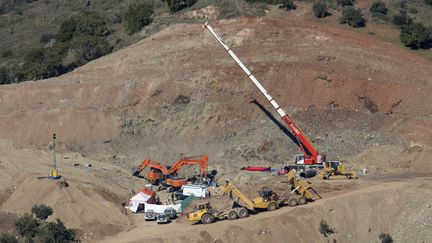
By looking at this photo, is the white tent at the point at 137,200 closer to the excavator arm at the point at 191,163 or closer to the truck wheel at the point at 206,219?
the excavator arm at the point at 191,163

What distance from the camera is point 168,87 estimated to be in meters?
75.6

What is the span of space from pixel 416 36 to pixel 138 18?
83.7 ft

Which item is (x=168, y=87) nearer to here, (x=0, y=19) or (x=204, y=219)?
(x=204, y=219)

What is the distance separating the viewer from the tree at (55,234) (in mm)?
54438

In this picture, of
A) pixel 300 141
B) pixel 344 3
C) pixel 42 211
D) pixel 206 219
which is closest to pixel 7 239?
pixel 42 211

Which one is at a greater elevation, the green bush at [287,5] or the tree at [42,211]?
the tree at [42,211]

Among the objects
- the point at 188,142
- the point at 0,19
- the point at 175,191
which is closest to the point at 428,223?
the point at 175,191

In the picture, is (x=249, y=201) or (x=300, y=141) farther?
(x=300, y=141)

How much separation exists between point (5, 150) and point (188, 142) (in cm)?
1254

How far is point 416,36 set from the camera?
84688 millimetres

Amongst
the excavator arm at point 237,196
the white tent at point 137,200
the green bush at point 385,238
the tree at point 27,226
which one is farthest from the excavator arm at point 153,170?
the green bush at point 385,238

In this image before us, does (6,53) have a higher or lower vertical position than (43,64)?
lower

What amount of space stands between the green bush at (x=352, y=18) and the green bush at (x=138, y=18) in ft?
58.3

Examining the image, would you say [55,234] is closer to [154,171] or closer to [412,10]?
[154,171]
